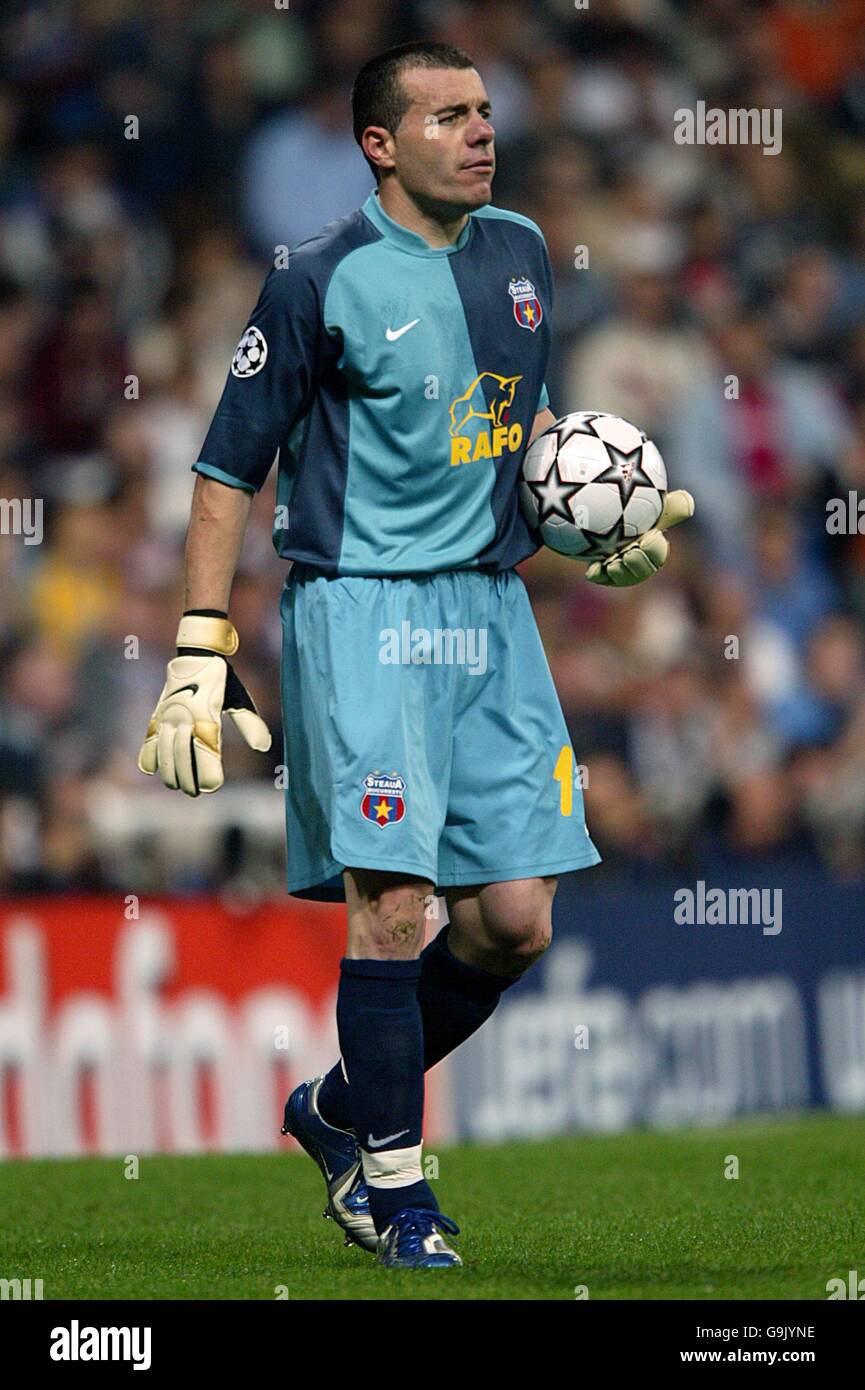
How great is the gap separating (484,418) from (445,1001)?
128cm

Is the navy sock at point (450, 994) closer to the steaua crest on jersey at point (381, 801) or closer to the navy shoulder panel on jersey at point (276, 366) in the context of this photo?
the steaua crest on jersey at point (381, 801)

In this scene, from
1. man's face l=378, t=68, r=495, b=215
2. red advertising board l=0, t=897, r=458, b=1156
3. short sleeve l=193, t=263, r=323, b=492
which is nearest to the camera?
short sleeve l=193, t=263, r=323, b=492

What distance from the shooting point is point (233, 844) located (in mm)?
9617

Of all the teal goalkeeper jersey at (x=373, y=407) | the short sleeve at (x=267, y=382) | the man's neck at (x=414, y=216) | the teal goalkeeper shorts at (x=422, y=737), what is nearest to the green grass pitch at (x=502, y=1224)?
the teal goalkeeper shorts at (x=422, y=737)

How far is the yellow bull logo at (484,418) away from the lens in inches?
196

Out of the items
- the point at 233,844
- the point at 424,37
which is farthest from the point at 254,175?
the point at 233,844

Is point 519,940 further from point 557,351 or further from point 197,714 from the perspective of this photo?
point 557,351

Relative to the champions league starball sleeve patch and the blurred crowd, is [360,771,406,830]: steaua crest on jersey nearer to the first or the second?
the champions league starball sleeve patch

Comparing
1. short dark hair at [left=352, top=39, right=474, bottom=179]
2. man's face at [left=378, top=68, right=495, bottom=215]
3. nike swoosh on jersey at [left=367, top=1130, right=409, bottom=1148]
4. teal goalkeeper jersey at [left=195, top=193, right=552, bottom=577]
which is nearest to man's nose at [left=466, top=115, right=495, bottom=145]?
man's face at [left=378, top=68, right=495, bottom=215]

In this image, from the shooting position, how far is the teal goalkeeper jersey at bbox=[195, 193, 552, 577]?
16.0 feet

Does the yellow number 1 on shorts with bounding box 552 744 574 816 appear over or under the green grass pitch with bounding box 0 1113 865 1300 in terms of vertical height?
over

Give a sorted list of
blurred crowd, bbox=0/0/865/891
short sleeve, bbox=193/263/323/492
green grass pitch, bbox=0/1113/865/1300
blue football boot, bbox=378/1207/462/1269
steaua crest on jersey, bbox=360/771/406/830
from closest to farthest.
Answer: green grass pitch, bbox=0/1113/865/1300 < blue football boot, bbox=378/1207/462/1269 < steaua crest on jersey, bbox=360/771/406/830 < short sleeve, bbox=193/263/323/492 < blurred crowd, bbox=0/0/865/891

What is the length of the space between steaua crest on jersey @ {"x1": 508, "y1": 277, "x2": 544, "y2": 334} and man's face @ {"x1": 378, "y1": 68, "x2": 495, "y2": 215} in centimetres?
23

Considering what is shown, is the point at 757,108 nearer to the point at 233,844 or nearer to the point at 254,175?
the point at 254,175
